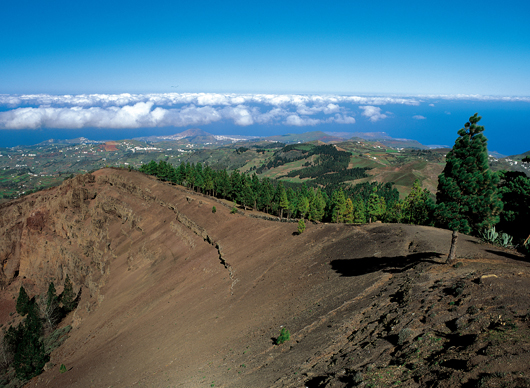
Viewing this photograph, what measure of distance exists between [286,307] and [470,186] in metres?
18.7

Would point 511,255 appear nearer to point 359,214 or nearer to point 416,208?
point 416,208

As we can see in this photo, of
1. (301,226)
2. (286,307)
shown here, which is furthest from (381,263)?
(301,226)

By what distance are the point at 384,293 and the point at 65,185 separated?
10236 centimetres

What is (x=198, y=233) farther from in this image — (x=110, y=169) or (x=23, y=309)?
(x=110, y=169)

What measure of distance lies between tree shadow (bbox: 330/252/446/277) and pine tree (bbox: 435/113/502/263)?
18.3ft

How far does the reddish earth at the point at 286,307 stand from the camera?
13.8 meters

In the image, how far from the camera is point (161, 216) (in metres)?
73.9

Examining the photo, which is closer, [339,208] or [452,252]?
[452,252]

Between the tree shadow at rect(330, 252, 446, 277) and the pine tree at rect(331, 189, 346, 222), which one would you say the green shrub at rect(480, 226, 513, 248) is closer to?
the tree shadow at rect(330, 252, 446, 277)

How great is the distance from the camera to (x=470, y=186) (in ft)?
67.3

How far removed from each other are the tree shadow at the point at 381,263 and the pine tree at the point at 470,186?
5.56 m

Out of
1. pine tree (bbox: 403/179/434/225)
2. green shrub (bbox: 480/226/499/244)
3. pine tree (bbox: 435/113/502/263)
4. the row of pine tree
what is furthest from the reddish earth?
pine tree (bbox: 403/179/434/225)

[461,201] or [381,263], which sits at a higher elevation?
[461,201]

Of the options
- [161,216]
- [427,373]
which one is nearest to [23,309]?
[161,216]
